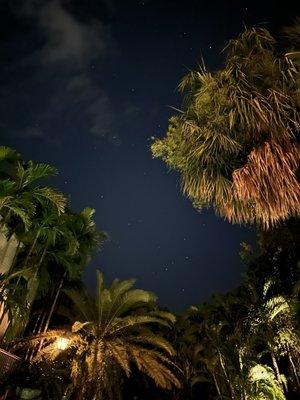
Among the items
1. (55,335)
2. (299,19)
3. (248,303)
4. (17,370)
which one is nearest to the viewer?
(299,19)

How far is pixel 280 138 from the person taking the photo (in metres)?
7.60

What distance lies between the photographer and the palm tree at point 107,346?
42.3ft

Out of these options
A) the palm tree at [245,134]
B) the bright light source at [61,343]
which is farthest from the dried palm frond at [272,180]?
the bright light source at [61,343]

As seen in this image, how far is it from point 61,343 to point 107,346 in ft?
5.56

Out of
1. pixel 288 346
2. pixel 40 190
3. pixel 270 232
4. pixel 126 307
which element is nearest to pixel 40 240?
pixel 40 190

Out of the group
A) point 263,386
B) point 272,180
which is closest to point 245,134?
point 272,180

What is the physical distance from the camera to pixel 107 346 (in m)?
14.0

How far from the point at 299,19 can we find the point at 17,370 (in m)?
11.3

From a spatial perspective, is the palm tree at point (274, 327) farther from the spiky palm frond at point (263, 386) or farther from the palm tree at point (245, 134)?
the palm tree at point (245, 134)

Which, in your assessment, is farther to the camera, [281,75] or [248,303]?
[248,303]

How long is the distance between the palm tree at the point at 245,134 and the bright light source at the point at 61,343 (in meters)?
7.89

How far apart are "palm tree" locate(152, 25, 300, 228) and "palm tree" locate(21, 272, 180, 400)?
7721 millimetres

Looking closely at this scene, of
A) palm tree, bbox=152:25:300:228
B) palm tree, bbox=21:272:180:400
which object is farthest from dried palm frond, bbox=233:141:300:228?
palm tree, bbox=21:272:180:400

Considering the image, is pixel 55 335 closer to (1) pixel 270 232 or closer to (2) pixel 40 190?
(2) pixel 40 190
